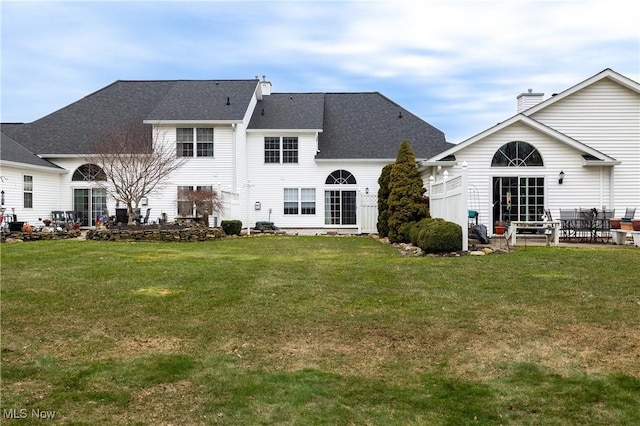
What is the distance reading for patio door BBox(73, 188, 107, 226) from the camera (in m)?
26.4

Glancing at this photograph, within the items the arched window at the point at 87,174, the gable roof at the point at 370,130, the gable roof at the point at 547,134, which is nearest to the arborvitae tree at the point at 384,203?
the gable roof at the point at 547,134

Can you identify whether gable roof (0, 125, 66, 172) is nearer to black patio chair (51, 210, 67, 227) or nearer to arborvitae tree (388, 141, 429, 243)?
black patio chair (51, 210, 67, 227)

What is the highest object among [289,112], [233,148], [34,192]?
[289,112]

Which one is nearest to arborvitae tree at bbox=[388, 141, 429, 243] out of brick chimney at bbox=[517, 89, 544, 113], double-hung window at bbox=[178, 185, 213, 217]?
brick chimney at bbox=[517, 89, 544, 113]

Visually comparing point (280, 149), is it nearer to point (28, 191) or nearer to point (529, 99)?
point (28, 191)

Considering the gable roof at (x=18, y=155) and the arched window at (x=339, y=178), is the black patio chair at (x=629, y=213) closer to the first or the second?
the arched window at (x=339, y=178)

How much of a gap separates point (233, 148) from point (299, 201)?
4.16 meters

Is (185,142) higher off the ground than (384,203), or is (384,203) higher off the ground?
(185,142)

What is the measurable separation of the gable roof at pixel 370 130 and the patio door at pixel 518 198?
8.49 metres

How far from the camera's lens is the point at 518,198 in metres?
18.8

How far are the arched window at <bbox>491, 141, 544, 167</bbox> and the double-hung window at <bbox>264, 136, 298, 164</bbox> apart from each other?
11.3m

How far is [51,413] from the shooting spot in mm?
4234

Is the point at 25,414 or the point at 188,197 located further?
the point at 188,197

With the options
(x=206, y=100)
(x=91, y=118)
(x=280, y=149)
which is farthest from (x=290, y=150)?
(x=91, y=118)
